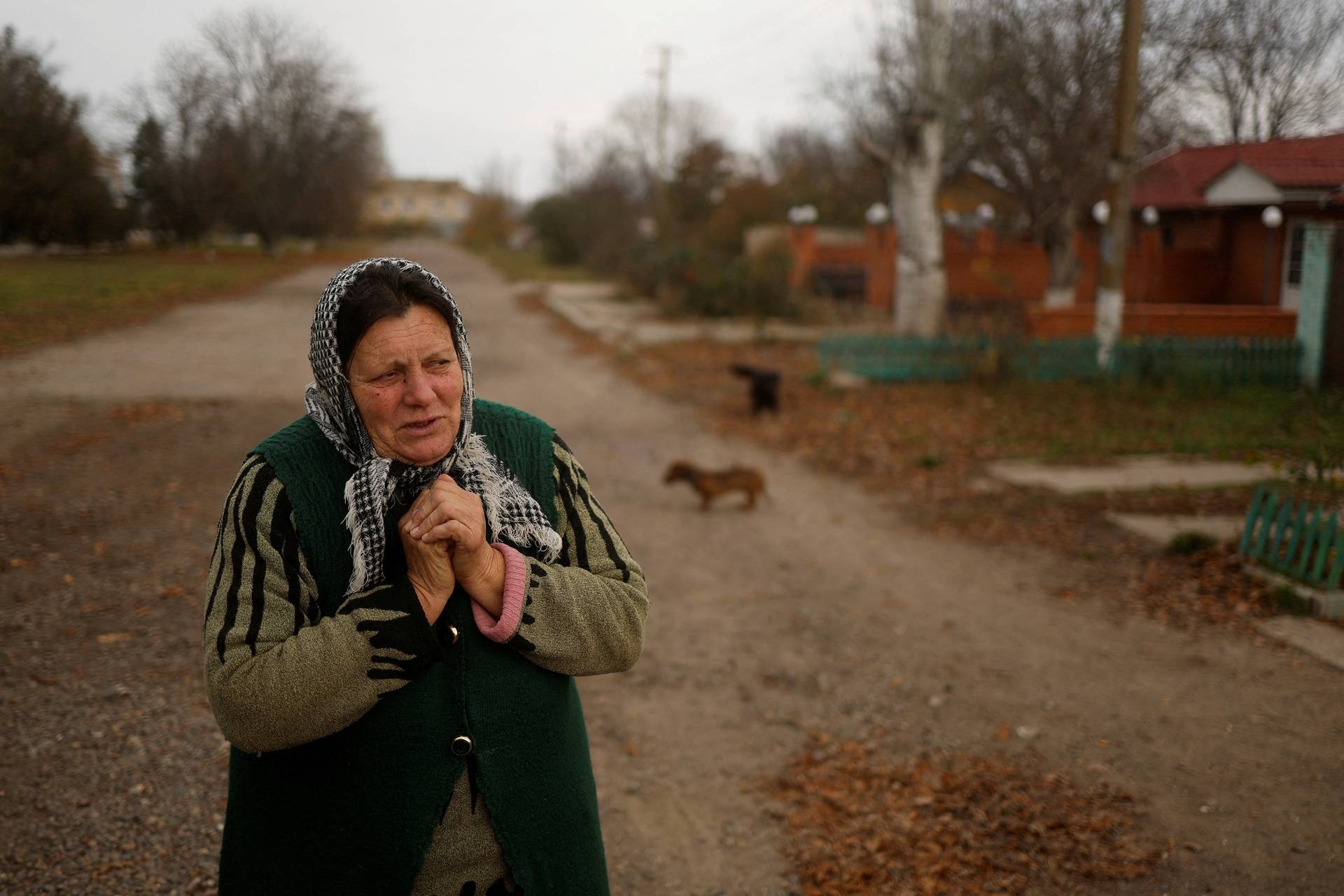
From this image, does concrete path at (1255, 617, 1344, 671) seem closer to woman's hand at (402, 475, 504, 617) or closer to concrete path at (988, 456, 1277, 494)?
concrete path at (988, 456, 1277, 494)

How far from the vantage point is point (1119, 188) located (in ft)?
42.2

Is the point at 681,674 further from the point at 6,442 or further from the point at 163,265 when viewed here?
the point at 163,265

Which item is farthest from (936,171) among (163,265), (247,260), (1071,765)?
(247,260)

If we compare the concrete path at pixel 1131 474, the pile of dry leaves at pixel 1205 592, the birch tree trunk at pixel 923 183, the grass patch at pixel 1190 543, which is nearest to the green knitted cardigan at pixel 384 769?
the pile of dry leaves at pixel 1205 592

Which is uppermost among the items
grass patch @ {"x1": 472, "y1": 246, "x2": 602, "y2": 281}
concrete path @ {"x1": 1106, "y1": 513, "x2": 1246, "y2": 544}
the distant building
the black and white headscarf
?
the distant building

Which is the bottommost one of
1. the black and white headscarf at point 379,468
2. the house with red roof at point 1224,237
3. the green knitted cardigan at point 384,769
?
the green knitted cardigan at point 384,769

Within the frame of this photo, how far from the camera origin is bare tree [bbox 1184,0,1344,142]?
537 cm

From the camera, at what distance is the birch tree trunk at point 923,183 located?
1409cm

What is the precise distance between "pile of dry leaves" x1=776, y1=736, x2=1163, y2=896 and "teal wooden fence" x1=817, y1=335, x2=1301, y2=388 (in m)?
10.2

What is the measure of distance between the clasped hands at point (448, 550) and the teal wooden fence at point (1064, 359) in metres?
12.5

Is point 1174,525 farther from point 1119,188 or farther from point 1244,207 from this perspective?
point 1119,188

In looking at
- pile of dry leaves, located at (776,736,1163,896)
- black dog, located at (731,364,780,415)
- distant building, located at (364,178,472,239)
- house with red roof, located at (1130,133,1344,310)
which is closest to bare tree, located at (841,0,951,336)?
house with red roof, located at (1130,133,1344,310)

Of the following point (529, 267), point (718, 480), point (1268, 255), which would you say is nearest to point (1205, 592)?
point (718, 480)

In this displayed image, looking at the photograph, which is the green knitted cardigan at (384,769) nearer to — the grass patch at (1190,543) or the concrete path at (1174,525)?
the grass patch at (1190,543)
